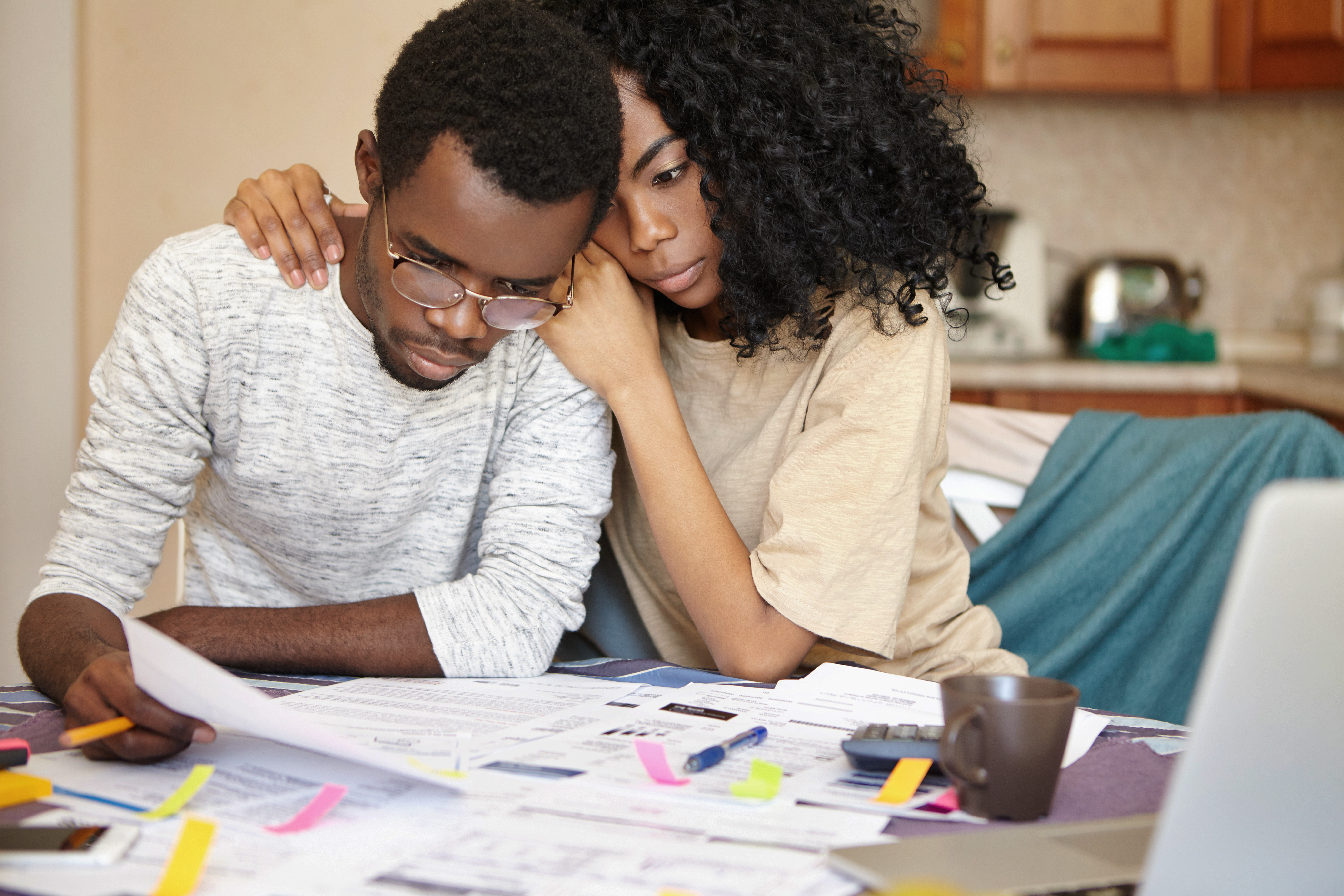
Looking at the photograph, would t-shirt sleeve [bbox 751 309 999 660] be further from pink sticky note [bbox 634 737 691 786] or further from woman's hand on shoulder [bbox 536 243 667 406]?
pink sticky note [bbox 634 737 691 786]

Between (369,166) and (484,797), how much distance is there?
0.66 m

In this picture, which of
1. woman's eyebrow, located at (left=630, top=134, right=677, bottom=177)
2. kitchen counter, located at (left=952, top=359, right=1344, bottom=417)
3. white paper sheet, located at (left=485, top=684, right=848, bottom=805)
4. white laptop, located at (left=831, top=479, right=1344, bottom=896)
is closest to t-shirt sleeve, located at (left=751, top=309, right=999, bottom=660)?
white paper sheet, located at (left=485, top=684, right=848, bottom=805)

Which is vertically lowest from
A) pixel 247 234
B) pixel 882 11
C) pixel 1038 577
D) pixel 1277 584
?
pixel 1038 577

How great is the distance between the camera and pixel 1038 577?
4.73 feet

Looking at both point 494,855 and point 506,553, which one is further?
point 506,553

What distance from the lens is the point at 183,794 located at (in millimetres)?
696

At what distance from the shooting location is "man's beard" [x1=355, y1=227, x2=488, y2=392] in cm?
107

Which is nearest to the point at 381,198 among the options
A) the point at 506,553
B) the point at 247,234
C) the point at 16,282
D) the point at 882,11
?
the point at 247,234

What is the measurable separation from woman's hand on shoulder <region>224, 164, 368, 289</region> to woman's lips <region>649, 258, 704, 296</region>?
0.33 meters

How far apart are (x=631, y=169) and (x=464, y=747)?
25.5 inches

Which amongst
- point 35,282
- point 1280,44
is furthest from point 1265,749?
point 1280,44

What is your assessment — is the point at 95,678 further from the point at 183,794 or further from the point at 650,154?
the point at 650,154

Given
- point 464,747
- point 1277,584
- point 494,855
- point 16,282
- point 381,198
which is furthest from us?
point 16,282

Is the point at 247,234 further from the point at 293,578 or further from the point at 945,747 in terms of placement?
the point at 945,747
